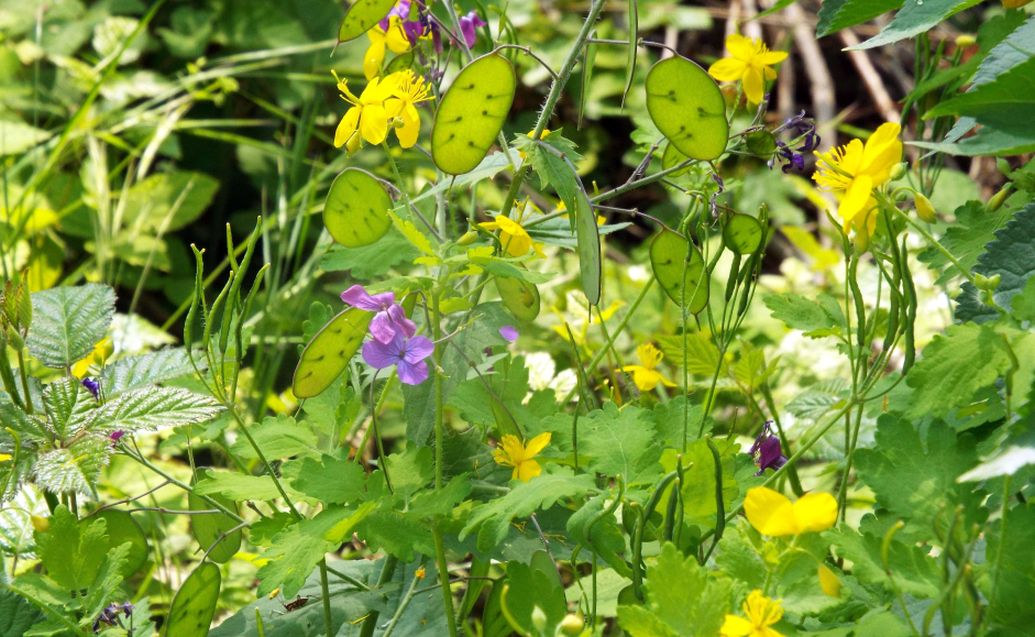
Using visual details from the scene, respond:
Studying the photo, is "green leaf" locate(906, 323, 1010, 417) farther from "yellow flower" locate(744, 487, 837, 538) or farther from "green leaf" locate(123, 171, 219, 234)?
"green leaf" locate(123, 171, 219, 234)

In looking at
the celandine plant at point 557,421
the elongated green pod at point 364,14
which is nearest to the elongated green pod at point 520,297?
the celandine plant at point 557,421

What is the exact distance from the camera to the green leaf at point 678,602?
0.58m

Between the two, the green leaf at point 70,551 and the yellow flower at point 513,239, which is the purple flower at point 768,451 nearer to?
the yellow flower at point 513,239

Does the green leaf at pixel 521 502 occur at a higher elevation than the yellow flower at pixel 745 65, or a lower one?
lower

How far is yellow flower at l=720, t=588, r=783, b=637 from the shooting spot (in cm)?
55

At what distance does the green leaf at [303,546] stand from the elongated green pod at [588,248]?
7.7 inches

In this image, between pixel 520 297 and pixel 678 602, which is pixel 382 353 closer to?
pixel 520 297

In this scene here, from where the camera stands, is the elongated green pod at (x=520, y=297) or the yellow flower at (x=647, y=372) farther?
the yellow flower at (x=647, y=372)

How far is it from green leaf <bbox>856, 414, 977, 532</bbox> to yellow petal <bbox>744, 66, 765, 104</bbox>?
0.31 meters

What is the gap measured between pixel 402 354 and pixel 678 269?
9.1 inches

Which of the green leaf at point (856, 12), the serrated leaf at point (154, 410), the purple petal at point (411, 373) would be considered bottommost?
the serrated leaf at point (154, 410)

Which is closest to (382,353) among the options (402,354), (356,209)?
(402,354)

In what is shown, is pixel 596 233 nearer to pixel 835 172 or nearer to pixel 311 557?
pixel 835 172

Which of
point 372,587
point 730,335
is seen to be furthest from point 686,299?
point 372,587
